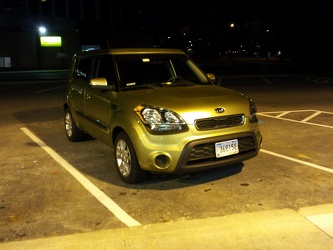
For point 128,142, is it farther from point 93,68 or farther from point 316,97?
point 316,97

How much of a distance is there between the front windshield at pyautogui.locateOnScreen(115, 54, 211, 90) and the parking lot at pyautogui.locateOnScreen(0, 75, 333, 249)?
1342 mm

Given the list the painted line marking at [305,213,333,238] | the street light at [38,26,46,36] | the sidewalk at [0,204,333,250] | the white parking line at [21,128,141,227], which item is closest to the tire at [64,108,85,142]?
the white parking line at [21,128,141,227]

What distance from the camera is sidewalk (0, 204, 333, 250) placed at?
3.51 m

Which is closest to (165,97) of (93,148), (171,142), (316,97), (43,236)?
(171,142)

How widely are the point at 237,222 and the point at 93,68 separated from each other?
142 inches

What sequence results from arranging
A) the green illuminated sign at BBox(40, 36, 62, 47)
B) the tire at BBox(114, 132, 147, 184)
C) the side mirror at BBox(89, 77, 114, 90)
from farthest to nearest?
the green illuminated sign at BBox(40, 36, 62, 47)
the side mirror at BBox(89, 77, 114, 90)
the tire at BBox(114, 132, 147, 184)

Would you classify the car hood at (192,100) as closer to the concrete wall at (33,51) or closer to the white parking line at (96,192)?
the white parking line at (96,192)

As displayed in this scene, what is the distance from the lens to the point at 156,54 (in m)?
6.10

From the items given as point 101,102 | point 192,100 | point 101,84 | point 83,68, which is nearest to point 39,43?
point 83,68

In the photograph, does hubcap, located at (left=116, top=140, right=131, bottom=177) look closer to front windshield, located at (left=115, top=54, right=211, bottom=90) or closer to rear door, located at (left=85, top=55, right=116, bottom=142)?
rear door, located at (left=85, top=55, right=116, bottom=142)

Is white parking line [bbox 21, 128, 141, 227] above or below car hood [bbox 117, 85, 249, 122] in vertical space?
below

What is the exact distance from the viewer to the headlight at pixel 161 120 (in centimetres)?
461

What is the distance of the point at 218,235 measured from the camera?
3.68 meters

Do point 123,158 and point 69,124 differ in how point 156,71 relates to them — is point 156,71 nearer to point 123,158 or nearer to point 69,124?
point 123,158
